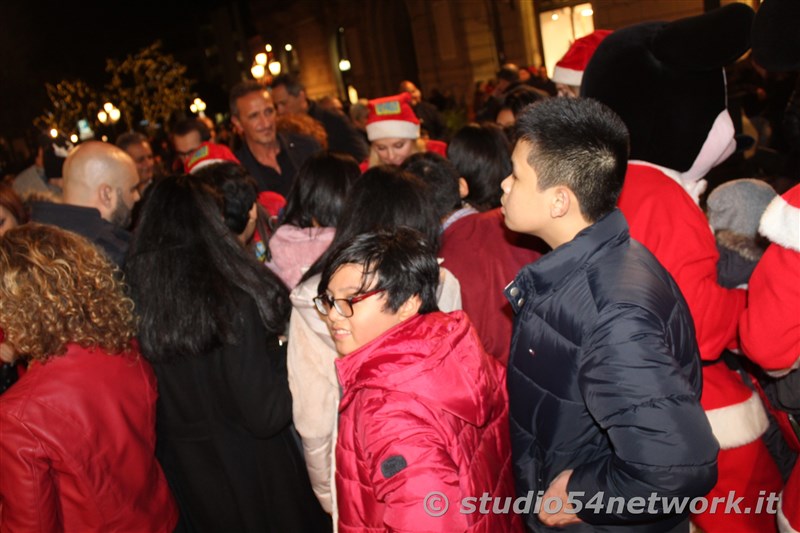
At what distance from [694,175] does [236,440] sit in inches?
89.6

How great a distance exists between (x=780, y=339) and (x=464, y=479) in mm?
1058

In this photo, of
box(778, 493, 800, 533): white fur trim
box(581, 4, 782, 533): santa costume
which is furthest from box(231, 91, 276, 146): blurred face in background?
box(778, 493, 800, 533): white fur trim

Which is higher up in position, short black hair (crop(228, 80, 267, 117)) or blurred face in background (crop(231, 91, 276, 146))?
short black hair (crop(228, 80, 267, 117))

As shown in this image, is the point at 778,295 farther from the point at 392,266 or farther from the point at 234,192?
the point at 234,192

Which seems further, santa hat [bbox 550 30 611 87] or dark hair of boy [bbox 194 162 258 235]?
dark hair of boy [bbox 194 162 258 235]

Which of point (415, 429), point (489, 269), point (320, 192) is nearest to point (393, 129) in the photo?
point (320, 192)

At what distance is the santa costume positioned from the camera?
7.82ft

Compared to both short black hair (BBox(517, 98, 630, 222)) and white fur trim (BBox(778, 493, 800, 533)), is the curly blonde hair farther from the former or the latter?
white fur trim (BBox(778, 493, 800, 533))

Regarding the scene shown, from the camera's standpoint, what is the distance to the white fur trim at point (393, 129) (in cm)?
546

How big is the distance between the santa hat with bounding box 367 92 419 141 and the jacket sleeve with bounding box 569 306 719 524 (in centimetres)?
403

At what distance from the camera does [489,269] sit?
2959 millimetres

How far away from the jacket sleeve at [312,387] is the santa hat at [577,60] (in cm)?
191

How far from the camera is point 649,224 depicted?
7.95 feet

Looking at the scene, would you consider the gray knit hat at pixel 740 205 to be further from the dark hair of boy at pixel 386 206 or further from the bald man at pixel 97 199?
the bald man at pixel 97 199
